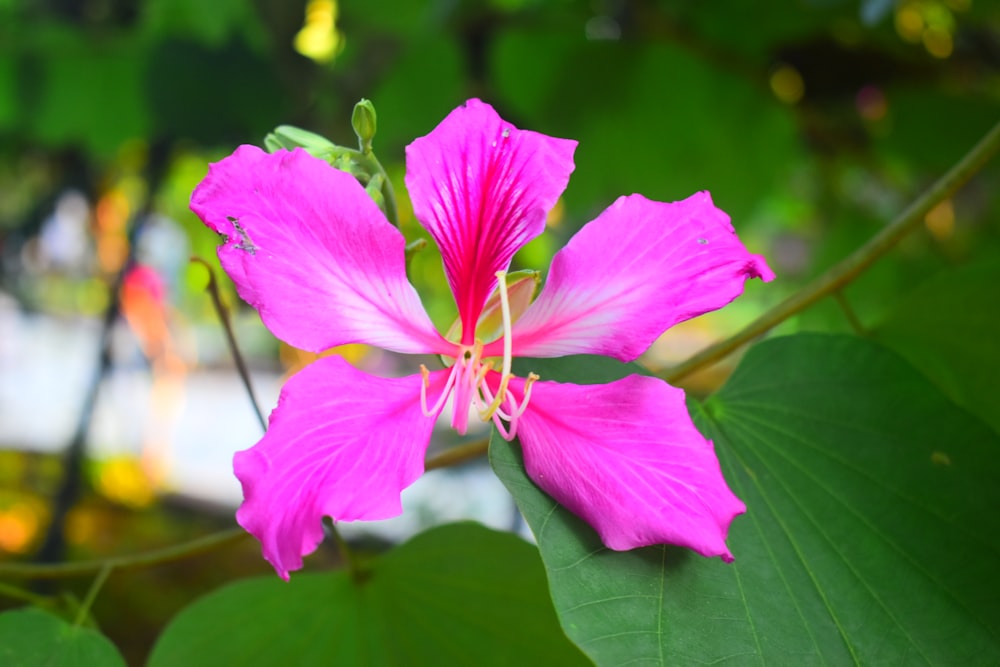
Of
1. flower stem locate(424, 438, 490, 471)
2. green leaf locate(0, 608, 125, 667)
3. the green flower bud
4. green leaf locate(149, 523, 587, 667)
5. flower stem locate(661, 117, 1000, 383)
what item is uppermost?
the green flower bud

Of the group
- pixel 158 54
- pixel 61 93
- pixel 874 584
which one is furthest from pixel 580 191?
pixel 874 584

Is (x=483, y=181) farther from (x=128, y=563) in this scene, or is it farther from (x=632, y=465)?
(x=128, y=563)

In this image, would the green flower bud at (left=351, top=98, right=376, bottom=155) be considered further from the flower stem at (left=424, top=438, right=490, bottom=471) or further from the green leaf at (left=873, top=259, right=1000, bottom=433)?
the green leaf at (left=873, top=259, right=1000, bottom=433)

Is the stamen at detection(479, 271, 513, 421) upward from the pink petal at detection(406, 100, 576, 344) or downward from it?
downward

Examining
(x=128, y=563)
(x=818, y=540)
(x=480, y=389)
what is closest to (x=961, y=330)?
(x=818, y=540)

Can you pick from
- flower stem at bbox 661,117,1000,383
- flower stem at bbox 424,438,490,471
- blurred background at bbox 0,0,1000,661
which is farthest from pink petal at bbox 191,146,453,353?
blurred background at bbox 0,0,1000,661

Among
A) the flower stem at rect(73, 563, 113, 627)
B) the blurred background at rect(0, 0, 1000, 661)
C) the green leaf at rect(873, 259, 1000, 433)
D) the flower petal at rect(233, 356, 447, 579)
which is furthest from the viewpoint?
the blurred background at rect(0, 0, 1000, 661)
